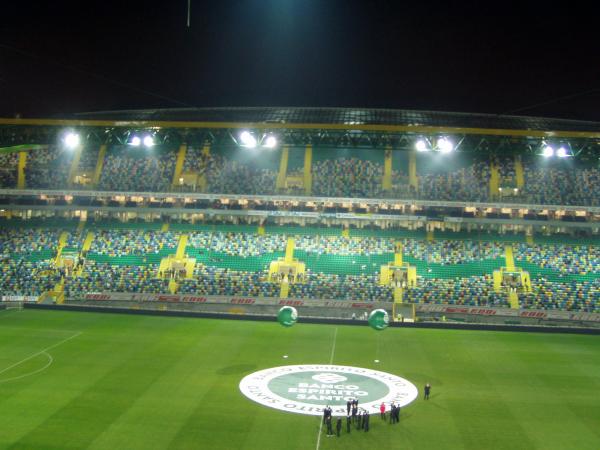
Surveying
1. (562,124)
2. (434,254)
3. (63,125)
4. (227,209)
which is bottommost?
(434,254)

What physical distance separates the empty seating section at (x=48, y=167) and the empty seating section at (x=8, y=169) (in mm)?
1232

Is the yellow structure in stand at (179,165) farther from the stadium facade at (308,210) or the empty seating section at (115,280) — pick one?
the empty seating section at (115,280)

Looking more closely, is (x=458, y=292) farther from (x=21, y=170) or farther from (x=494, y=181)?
(x=21, y=170)

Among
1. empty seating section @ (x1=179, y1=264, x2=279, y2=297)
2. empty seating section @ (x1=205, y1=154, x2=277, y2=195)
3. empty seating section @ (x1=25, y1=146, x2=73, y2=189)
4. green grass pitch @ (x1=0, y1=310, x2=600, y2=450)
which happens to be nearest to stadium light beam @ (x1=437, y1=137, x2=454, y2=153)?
green grass pitch @ (x1=0, y1=310, x2=600, y2=450)

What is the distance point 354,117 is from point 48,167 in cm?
3090

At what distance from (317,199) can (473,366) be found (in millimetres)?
24823

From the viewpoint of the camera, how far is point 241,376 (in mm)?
27188

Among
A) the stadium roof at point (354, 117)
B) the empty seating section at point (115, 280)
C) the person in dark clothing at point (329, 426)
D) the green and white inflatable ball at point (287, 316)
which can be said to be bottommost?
the person in dark clothing at point (329, 426)

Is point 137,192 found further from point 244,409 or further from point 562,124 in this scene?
point 562,124

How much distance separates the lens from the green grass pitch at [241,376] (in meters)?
19.6

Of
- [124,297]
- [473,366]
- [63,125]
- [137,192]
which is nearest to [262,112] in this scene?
[137,192]

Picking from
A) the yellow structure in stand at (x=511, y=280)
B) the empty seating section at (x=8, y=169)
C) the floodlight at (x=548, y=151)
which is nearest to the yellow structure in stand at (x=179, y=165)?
the empty seating section at (x=8, y=169)

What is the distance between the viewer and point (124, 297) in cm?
4772

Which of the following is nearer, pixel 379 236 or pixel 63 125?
pixel 63 125
